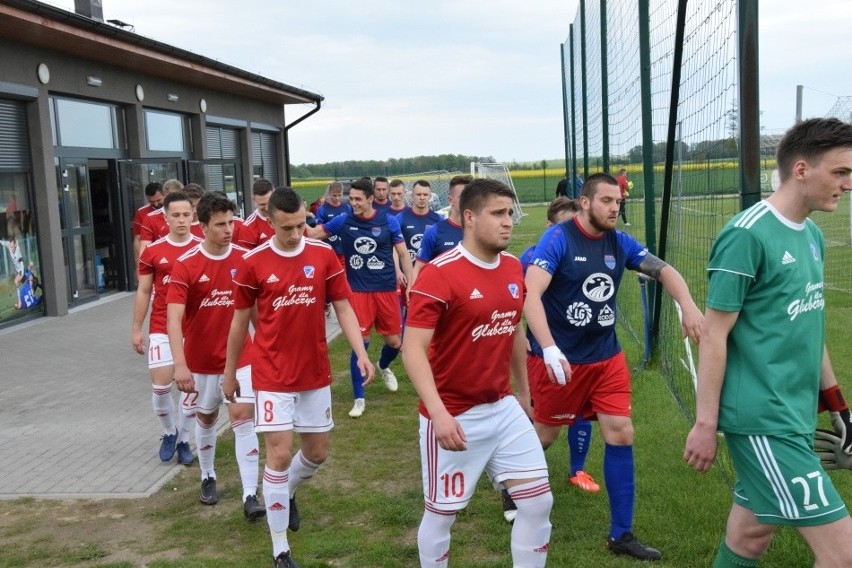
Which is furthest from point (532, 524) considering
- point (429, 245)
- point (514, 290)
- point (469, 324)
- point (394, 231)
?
→ point (394, 231)

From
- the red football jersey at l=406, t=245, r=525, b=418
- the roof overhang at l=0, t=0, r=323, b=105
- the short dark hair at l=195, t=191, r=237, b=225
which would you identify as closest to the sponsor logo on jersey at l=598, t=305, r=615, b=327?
the red football jersey at l=406, t=245, r=525, b=418

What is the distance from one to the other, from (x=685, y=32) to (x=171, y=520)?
16.0 ft

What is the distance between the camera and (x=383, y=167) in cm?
5256

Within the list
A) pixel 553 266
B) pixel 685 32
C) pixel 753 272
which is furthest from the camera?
pixel 685 32

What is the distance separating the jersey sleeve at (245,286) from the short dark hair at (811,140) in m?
2.78

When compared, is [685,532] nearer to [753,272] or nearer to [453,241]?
[753,272]

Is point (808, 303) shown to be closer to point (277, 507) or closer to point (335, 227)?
point (277, 507)

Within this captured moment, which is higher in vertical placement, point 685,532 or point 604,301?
point 604,301

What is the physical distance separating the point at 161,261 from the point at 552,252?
304cm

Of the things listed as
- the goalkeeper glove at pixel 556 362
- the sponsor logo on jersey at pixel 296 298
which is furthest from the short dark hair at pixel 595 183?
the sponsor logo on jersey at pixel 296 298

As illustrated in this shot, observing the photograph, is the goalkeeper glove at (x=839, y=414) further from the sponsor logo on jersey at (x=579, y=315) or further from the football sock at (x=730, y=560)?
the sponsor logo on jersey at (x=579, y=315)

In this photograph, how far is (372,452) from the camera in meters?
6.86

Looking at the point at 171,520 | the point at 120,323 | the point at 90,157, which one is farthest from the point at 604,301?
the point at 90,157

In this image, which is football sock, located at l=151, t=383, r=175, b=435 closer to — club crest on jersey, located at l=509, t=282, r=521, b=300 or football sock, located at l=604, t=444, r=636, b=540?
football sock, located at l=604, t=444, r=636, b=540
